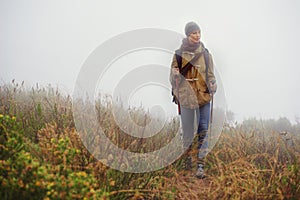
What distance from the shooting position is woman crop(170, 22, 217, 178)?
4262mm

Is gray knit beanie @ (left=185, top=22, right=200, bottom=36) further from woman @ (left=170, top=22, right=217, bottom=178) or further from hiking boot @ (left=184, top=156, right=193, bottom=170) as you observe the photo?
hiking boot @ (left=184, top=156, right=193, bottom=170)

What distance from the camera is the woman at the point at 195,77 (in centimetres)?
426

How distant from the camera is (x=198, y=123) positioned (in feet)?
14.4

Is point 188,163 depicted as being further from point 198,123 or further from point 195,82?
point 195,82

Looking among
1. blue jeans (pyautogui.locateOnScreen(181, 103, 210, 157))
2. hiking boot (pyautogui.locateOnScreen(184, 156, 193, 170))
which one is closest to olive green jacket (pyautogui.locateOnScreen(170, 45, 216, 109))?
blue jeans (pyautogui.locateOnScreen(181, 103, 210, 157))

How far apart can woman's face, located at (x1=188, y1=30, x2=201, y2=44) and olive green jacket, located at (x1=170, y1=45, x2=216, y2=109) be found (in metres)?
0.11

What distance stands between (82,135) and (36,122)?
93cm

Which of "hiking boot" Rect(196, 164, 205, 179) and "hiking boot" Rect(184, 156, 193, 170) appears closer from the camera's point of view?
"hiking boot" Rect(196, 164, 205, 179)

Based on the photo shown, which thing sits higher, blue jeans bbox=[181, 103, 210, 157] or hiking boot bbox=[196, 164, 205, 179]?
blue jeans bbox=[181, 103, 210, 157]

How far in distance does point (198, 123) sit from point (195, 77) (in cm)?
61

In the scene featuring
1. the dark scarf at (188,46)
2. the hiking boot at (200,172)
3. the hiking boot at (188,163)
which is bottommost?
the hiking boot at (200,172)

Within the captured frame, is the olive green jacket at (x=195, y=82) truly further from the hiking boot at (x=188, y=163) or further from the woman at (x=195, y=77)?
the hiking boot at (x=188, y=163)

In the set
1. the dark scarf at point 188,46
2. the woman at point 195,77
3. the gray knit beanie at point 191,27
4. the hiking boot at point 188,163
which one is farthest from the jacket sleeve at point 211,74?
the hiking boot at point 188,163

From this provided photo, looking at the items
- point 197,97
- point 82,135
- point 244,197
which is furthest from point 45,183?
point 197,97
